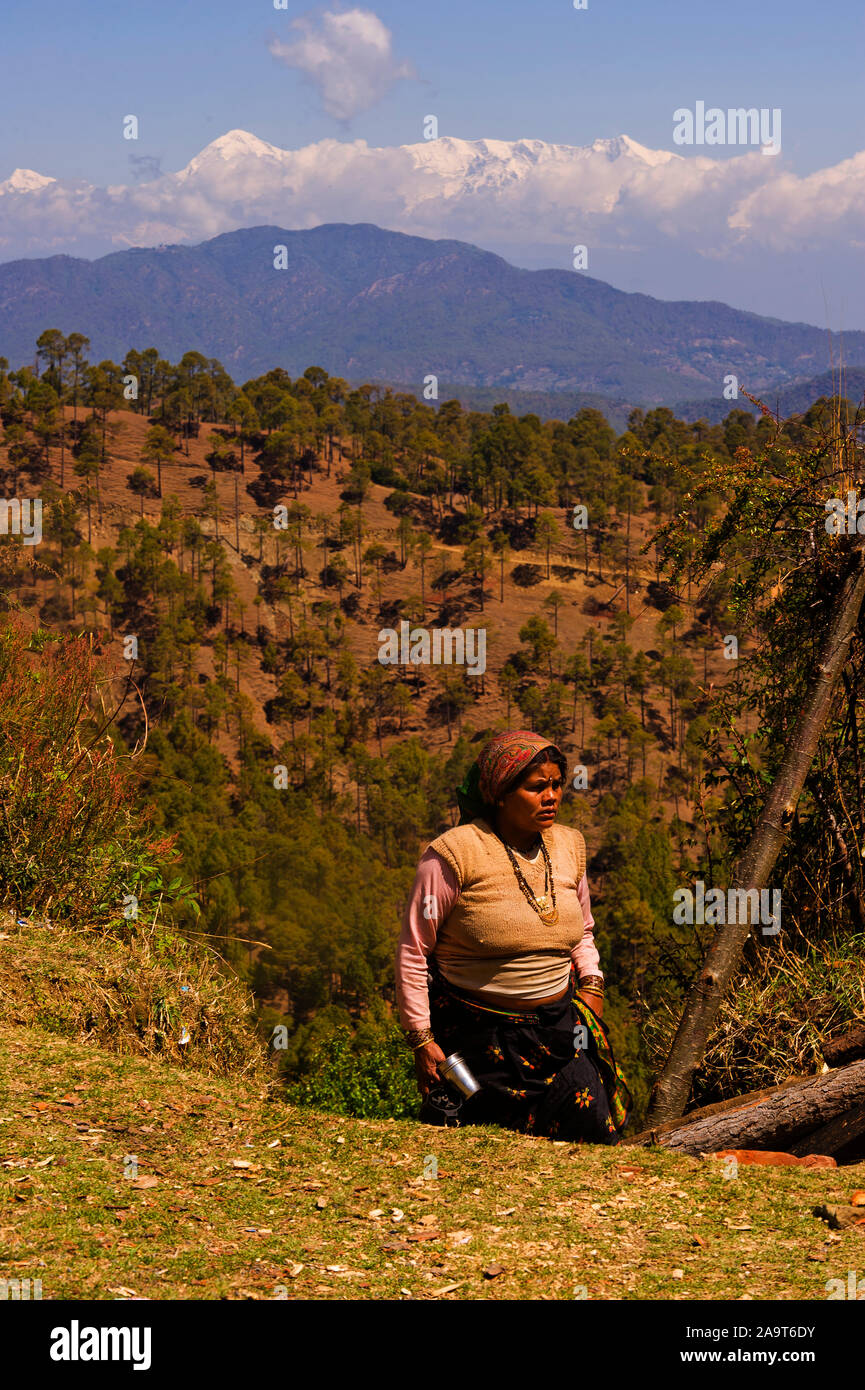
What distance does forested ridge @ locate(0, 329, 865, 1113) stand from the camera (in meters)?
43.2

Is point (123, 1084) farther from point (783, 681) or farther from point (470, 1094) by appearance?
point (783, 681)

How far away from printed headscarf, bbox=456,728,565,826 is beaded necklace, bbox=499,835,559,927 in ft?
0.53

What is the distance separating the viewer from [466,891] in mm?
3938

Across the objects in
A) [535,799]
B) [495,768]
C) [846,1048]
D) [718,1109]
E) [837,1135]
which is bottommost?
[718,1109]

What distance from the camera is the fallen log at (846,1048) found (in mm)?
4793

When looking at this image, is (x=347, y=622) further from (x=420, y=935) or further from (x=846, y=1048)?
(x=420, y=935)

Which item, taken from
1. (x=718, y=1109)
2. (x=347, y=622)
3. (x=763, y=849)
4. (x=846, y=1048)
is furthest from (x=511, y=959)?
(x=347, y=622)

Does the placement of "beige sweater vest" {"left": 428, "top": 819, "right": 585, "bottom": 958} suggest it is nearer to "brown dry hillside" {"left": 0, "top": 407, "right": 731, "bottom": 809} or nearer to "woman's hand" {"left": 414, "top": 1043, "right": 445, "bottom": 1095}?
"woman's hand" {"left": 414, "top": 1043, "right": 445, "bottom": 1095}

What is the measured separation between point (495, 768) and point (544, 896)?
499mm

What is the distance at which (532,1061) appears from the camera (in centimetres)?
411

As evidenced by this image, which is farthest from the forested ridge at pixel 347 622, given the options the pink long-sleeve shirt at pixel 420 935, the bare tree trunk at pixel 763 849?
the pink long-sleeve shirt at pixel 420 935

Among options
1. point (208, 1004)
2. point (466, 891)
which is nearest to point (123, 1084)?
point (208, 1004)

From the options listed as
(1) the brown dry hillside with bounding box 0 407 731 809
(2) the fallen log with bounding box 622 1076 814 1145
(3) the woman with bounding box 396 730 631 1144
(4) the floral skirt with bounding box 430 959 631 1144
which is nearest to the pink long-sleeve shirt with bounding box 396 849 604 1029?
(3) the woman with bounding box 396 730 631 1144
